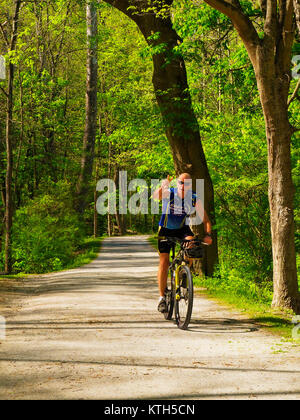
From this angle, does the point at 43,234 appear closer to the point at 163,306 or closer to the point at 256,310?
the point at 256,310

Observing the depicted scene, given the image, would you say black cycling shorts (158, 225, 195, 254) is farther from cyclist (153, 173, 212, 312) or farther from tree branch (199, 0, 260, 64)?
tree branch (199, 0, 260, 64)

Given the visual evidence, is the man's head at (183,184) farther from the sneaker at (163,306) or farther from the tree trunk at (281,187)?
the tree trunk at (281,187)

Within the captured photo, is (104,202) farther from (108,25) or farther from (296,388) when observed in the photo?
(296,388)

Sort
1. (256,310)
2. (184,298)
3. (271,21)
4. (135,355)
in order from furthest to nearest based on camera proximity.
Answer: (271,21)
(256,310)
(184,298)
(135,355)

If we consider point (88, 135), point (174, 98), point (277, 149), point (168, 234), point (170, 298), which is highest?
point (88, 135)

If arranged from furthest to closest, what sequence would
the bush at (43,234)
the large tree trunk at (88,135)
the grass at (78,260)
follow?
the large tree trunk at (88,135), the bush at (43,234), the grass at (78,260)

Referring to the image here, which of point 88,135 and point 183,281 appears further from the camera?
point 88,135

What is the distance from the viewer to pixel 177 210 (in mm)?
8484

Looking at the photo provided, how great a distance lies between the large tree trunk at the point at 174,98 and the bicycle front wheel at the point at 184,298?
284 inches

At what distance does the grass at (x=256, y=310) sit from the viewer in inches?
324

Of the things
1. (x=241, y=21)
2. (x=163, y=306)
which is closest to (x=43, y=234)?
(x=163, y=306)

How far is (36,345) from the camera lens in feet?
23.4

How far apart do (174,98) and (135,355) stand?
→ 29.9 feet

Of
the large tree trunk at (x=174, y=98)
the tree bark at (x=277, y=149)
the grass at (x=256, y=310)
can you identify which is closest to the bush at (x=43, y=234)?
Answer: the large tree trunk at (x=174, y=98)
